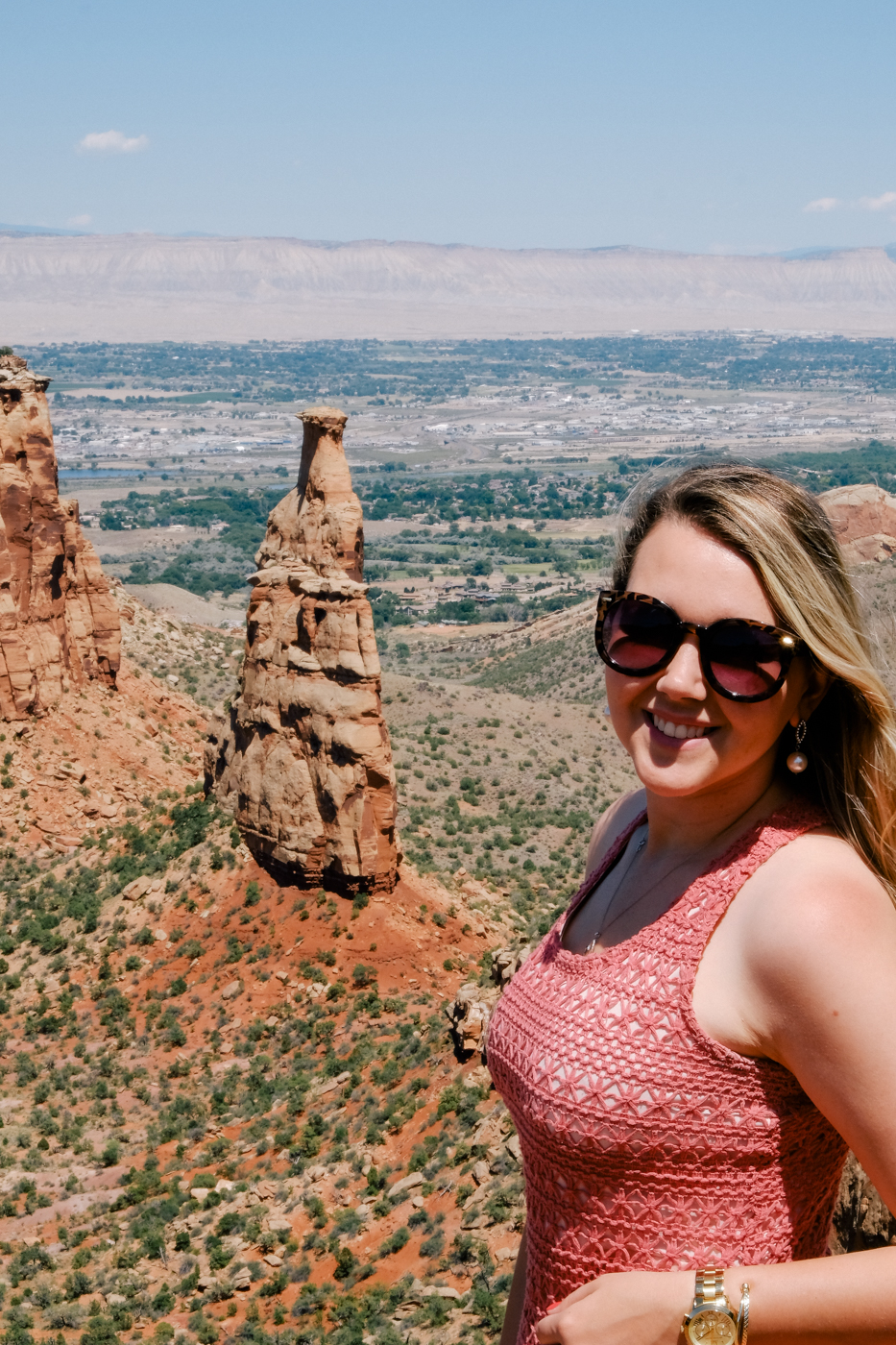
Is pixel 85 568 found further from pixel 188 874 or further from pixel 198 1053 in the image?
pixel 198 1053

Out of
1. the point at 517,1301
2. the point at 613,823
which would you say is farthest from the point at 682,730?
the point at 517,1301

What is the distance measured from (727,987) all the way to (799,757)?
0.62 meters

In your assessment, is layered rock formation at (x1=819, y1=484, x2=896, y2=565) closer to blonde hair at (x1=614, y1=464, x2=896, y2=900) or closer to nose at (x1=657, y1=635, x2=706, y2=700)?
blonde hair at (x1=614, y1=464, x2=896, y2=900)

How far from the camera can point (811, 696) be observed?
328cm

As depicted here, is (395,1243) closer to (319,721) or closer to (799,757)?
(319,721)

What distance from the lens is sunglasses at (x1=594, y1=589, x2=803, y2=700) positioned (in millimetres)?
3143

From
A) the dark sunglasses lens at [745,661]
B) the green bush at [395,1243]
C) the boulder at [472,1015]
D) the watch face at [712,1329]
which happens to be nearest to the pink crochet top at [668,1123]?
the watch face at [712,1329]

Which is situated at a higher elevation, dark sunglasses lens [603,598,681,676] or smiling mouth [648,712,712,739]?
dark sunglasses lens [603,598,681,676]

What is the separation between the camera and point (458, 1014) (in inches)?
781

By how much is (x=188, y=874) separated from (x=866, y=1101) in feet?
86.3

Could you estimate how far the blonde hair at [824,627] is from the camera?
123 inches

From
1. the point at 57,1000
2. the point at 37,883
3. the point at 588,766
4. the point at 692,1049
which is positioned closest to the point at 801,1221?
the point at 692,1049

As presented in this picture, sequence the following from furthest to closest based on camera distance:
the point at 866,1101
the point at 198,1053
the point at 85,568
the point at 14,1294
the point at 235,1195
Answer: the point at 85,568 → the point at 198,1053 → the point at 235,1195 → the point at 14,1294 → the point at 866,1101

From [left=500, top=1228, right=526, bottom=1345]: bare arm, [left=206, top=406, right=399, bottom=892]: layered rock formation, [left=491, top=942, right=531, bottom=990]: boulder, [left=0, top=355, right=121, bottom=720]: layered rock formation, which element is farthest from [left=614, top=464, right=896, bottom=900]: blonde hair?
[left=0, top=355, right=121, bottom=720]: layered rock formation
